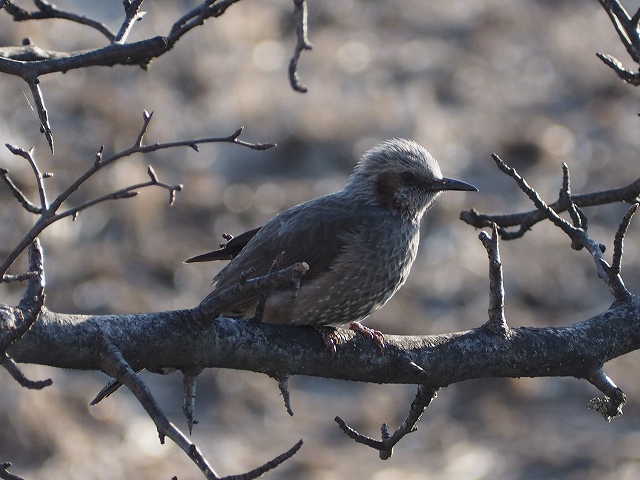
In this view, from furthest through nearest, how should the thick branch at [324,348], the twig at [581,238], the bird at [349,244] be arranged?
1. the bird at [349,244]
2. the twig at [581,238]
3. the thick branch at [324,348]

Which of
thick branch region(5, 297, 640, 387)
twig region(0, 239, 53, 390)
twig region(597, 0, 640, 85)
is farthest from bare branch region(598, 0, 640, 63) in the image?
twig region(0, 239, 53, 390)

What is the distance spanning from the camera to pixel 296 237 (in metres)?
4.82

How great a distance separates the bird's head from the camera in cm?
521

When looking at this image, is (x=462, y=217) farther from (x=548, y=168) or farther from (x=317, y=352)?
(x=548, y=168)

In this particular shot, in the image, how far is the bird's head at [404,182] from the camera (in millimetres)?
5215

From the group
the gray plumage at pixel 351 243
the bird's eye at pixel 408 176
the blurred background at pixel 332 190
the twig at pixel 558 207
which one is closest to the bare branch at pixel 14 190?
the gray plumage at pixel 351 243

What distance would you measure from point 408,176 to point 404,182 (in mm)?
45

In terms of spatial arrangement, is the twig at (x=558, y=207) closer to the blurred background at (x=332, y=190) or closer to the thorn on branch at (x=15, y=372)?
the thorn on branch at (x=15, y=372)

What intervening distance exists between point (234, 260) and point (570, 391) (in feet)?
19.0

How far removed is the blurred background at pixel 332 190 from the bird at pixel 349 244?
3.95 meters

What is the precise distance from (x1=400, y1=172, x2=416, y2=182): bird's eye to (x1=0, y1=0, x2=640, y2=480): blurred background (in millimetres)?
4035

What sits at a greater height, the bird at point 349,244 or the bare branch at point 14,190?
the bare branch at point 14,190

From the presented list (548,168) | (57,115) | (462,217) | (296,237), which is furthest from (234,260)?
(548,168)

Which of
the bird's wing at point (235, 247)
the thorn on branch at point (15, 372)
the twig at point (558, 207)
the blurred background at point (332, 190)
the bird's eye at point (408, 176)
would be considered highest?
the thorn on branch at point (15, 372)
